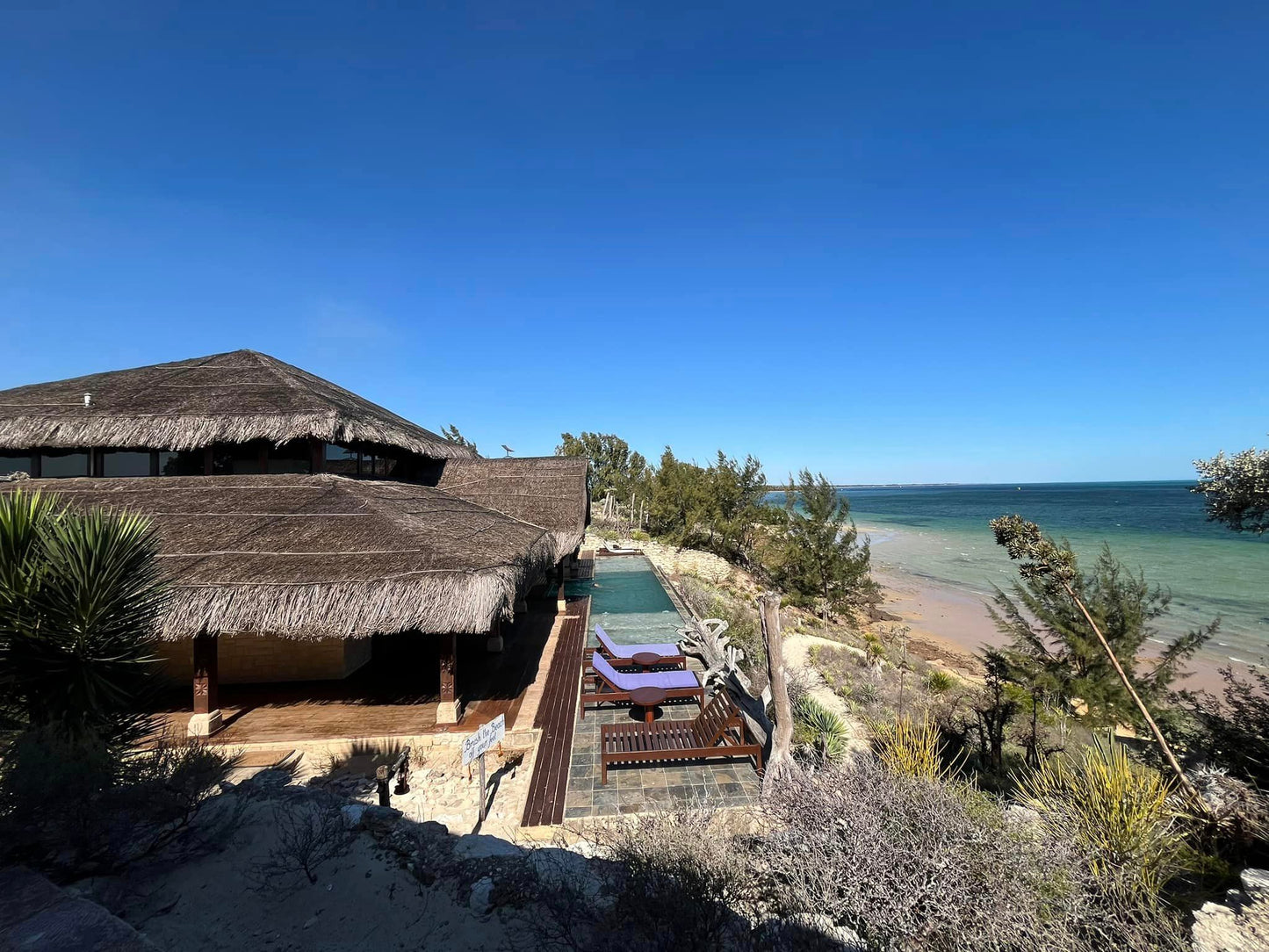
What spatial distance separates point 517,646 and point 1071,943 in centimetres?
864

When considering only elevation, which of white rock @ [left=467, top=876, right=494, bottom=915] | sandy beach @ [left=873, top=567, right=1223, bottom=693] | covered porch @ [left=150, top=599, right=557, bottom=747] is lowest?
sandy beach @ [left=873, top=567, right=1223, bottom=693]

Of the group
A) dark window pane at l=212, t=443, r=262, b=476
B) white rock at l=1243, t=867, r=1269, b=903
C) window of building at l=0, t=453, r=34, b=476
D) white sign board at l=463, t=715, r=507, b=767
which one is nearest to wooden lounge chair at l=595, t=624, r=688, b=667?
white sign board at l=463, t=715, r=507, b=767

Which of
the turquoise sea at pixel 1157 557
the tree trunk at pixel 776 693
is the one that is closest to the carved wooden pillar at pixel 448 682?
the tree trunk at pixel 776 693

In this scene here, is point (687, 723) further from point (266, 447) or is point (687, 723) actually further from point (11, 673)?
point (266, 447)

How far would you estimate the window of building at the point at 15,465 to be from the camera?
9.02m

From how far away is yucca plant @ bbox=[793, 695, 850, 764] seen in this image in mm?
6344

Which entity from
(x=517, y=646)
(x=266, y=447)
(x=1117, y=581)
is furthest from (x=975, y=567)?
(x=266, y=447)

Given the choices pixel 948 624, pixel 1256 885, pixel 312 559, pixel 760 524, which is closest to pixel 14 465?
pixel 312 559

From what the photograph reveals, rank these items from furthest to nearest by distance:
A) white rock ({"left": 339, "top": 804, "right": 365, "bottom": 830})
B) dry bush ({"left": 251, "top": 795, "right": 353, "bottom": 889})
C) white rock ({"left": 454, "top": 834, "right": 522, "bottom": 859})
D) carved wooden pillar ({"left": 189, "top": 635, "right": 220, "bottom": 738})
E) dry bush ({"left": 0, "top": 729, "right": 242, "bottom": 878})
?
carved wooden pillar ({"left": 189, "top": 635, "right": 220, "bottom": 738}) → white rock ({"left": 339, "top": 804, "right": 365, "bottom": 830}) → white rock ({"left": 454, "top": 834, "right": 522, "bottom": 859}) → dry bush ({"left": 251, "top": 795, "right": 353, "bottom": 889}) → dry bush ({"left": 0, "top": 729, "right": 242, "bottom": 878})

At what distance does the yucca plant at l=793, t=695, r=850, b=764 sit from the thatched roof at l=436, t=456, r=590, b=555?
18.7 feet

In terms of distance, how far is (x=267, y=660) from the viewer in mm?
7797

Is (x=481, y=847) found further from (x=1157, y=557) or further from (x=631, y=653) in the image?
(x=1157, y=557)

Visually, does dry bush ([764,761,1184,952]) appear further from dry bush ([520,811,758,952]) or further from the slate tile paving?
the slate tile paving

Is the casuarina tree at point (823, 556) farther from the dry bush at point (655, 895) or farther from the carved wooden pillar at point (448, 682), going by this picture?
the dry bush at point (655, 895)
